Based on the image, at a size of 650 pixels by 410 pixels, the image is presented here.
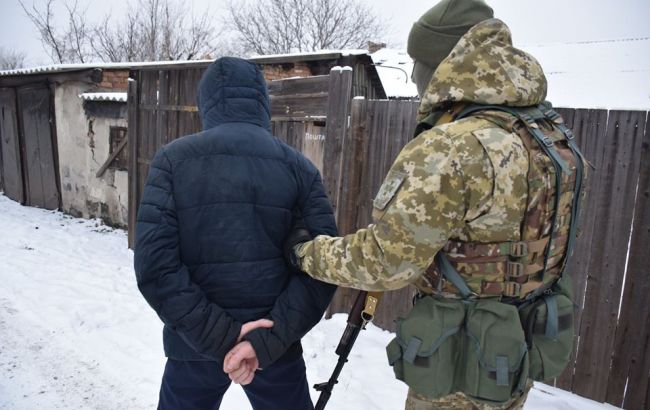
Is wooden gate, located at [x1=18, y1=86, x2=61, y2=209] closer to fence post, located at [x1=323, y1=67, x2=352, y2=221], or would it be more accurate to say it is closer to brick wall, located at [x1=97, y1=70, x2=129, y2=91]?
brick wall, located at [x1=97, y1=70, x2=129, y2=91]

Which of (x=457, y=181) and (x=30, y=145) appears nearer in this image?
(x=457, y=181)

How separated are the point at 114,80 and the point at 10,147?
12.5ft

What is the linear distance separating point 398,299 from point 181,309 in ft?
8.23

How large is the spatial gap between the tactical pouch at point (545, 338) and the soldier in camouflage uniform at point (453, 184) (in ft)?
0.55

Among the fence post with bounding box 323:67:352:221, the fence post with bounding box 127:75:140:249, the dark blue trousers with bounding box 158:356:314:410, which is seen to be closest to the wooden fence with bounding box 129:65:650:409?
the fence post with bounding box 323:67:352:221

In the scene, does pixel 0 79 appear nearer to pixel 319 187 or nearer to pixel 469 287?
pixel 319 187

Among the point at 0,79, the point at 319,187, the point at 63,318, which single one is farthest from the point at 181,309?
the point at 0,79

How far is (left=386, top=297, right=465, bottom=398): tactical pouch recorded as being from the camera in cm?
149

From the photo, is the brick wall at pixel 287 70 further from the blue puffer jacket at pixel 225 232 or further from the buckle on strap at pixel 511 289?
the buckle on strap at pixel 511 289

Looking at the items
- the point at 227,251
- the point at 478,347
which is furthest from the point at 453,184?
the point at 227,251

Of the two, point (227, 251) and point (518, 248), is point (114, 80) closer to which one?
point (227, 251)

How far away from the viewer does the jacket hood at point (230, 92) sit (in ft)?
5.92

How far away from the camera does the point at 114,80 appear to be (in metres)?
9.14

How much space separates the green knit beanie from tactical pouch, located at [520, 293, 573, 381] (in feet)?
3.12
